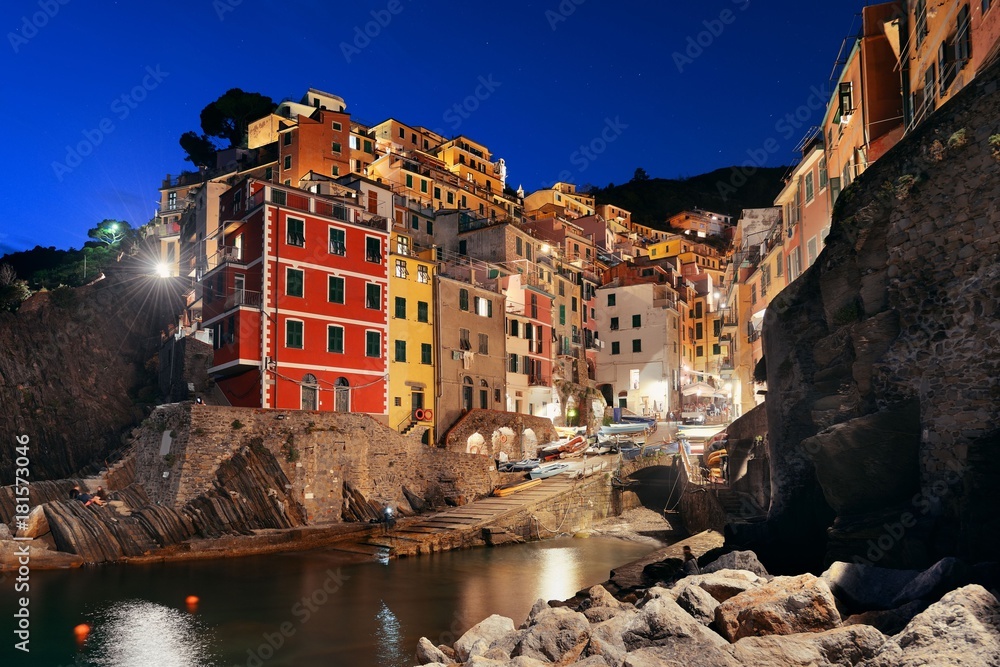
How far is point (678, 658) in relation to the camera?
36.2 ft

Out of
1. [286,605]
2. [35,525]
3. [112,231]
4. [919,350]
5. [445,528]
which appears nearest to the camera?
[919,350]

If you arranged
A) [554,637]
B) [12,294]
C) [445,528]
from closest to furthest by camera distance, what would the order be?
[554,637] → [445,528] → [12,294]

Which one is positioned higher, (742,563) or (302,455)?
(302,455)

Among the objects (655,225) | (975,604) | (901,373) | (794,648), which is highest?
(655,225)

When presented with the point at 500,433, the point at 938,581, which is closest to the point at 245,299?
the point at 500,433

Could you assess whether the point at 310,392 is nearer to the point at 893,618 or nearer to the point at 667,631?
the point at 667,631

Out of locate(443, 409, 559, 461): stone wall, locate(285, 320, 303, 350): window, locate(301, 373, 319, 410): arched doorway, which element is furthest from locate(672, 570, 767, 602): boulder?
locate(443, 409, 559, 461): stone wall

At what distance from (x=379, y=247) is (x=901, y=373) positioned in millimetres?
34088

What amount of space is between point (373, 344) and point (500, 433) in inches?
447

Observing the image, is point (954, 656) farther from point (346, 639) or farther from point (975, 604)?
point (346, 639)

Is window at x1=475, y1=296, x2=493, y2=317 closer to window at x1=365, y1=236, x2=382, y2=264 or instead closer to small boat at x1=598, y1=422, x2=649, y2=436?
window at x1=365, y1=236, x2=382, y2=264

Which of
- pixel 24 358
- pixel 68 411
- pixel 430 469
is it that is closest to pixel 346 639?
pixel 430 469

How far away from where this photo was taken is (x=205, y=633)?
21.1 m

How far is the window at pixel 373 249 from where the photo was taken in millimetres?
44406
